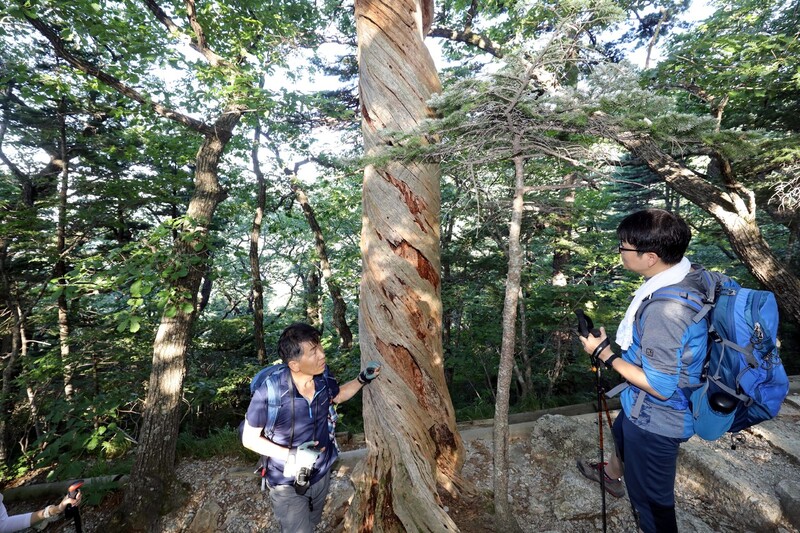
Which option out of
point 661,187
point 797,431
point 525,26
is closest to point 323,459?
point 797,431

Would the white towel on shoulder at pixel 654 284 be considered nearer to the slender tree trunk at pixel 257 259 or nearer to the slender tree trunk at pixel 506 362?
the slender tree trunk at pixel 506 362

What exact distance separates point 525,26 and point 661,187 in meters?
11.8

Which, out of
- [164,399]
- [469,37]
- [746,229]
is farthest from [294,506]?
[469,37]

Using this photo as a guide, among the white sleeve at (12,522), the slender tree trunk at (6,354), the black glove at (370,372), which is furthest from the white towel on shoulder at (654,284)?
the slender tree trunk at (6,354)

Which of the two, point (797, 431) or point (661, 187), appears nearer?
point (797, 431)

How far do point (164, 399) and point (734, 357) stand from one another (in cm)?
508

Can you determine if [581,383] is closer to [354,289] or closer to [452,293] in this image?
[452,293]

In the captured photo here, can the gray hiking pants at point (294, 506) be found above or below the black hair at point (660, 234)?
below

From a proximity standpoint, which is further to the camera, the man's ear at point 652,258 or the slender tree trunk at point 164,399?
the slender tree trunk at point 164,399

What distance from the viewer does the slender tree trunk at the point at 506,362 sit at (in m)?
1.97

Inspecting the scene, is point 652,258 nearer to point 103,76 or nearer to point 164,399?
point 164,399

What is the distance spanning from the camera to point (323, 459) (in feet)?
6.81

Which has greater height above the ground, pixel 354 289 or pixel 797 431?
pixel 354 289

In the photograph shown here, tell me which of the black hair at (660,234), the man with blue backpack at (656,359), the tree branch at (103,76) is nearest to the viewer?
the man with blue backpack at (656,359)
